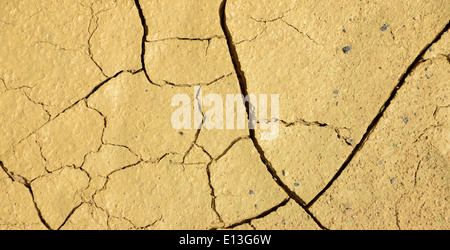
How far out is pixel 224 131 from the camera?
249 cm

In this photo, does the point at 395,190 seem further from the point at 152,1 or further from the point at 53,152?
the point at 53,152

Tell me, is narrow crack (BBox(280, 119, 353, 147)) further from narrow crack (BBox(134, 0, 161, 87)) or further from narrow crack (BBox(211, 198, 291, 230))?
narrow crack (BBox(134, 0, 161, 87))

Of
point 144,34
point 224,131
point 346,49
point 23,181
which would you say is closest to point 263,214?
point 224,131

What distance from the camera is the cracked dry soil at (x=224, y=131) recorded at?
2428mm

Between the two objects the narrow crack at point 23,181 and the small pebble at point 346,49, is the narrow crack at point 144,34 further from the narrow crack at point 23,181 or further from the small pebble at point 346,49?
the small pebble at point 346,49

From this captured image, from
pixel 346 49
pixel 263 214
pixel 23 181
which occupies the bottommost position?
pixel 263 214

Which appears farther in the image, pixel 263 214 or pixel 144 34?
pixel 144 34

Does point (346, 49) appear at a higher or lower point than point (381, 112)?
higher

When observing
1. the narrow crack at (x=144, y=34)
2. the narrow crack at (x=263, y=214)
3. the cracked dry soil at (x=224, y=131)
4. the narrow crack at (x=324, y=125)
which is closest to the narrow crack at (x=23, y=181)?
the cracked dry soil at (x=224, y=131)

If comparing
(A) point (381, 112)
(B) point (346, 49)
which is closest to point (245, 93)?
(B) point (346, 49)

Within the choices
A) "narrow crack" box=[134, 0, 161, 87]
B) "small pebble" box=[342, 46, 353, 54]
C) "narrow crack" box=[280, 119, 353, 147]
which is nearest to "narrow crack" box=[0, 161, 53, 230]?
"narrow crack" box=[134, 0, 161, 87]

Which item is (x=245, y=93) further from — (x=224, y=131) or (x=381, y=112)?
(x=381, y=112)

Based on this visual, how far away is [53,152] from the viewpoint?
2496 millimetres
